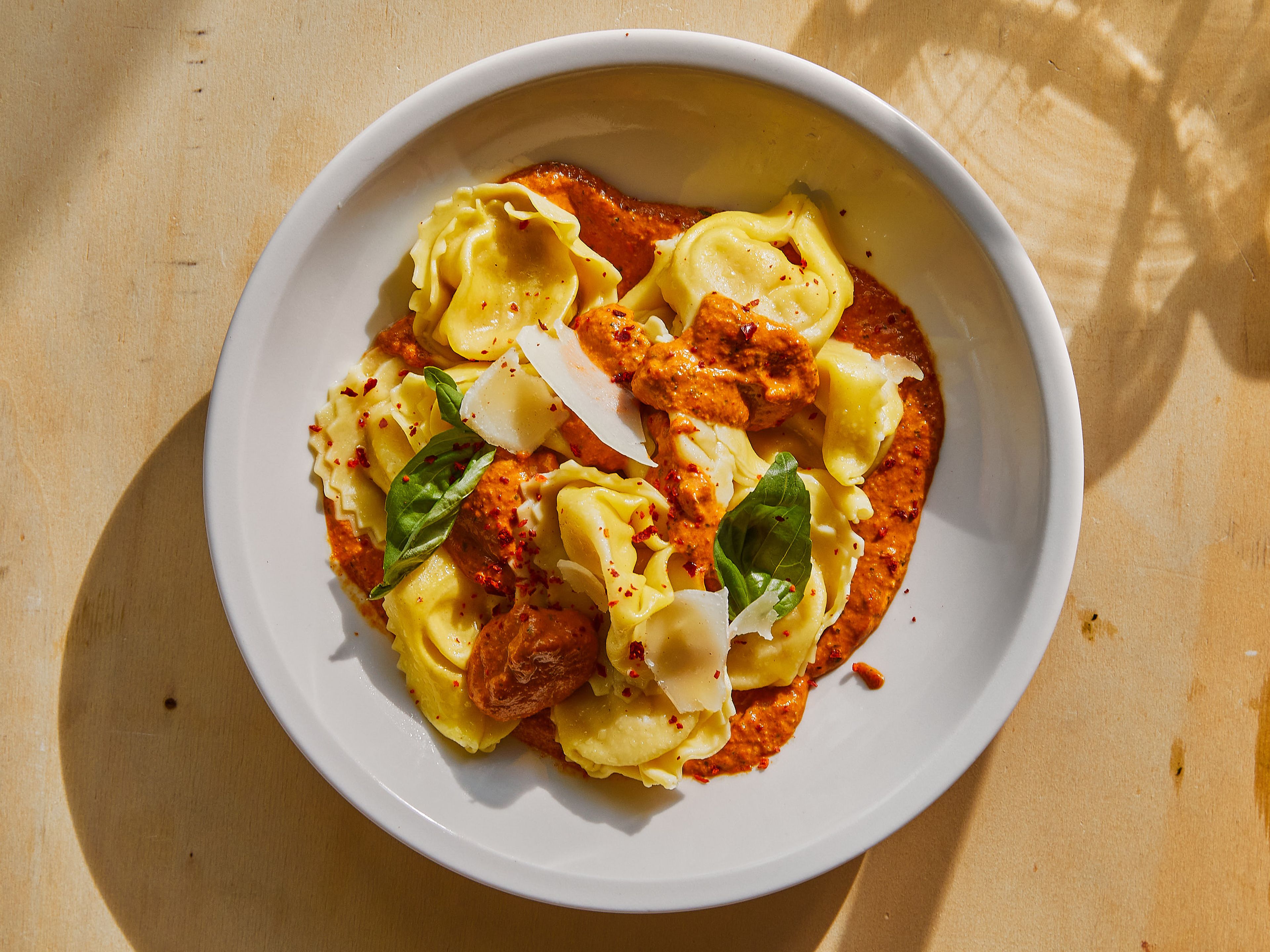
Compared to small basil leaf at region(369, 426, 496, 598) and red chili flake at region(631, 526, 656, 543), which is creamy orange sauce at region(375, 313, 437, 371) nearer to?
small basil leaf at region(369, 426, 496, 598)

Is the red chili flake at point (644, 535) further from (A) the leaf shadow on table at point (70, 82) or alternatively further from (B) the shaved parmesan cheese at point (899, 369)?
(A) the leaf shadow on table at point (70, 82)

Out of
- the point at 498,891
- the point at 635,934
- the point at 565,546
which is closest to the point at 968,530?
the point at 565,546

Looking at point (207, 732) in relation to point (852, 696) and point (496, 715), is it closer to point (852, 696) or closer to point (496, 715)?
point (496, 715)

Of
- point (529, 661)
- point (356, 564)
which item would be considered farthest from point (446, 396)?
point (529, 661)

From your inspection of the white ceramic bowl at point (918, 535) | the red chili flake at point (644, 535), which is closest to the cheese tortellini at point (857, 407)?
the white ceramic bowl at point (918, 535)

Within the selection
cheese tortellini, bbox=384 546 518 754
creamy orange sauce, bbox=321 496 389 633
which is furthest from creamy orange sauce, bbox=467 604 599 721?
creamy orange sauce, bbox=321 496 389 633

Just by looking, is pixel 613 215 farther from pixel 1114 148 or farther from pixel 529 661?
pixel 1114 148
